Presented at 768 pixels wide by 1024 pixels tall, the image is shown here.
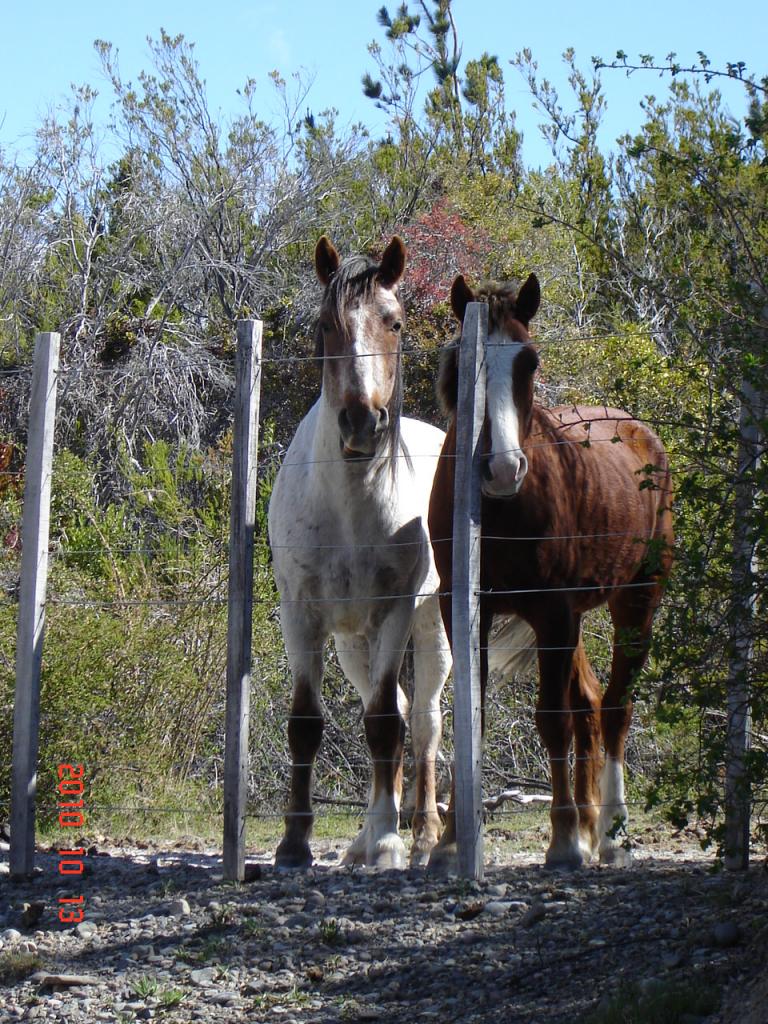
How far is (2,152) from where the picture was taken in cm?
1611

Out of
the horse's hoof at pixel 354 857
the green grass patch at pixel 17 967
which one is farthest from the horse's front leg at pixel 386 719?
the green grass patch at pixel 17 967

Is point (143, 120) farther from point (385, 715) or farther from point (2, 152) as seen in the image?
point (385, 715)

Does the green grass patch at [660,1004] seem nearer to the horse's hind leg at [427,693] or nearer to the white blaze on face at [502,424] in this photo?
the white blaze on face at [502,424]

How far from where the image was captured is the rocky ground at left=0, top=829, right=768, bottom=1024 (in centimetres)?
367

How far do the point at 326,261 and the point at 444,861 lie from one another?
9.03 feet

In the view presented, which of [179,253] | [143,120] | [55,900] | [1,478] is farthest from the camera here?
[143,120]

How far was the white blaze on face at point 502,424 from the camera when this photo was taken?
512cm

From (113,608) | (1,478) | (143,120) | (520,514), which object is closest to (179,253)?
(143,120)

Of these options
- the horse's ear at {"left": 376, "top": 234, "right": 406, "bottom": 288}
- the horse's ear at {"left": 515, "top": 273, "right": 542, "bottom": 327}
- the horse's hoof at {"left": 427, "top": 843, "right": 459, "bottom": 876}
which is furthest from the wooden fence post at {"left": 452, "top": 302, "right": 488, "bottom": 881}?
the horse's ear at {"left": 376, "top": 234, "right": 406, "bottom": 288}

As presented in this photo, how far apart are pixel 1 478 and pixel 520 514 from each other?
6383 mm

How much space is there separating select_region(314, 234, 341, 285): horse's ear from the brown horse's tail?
194 centimetres

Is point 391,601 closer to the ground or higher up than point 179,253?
closer to the ground

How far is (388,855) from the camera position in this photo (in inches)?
219

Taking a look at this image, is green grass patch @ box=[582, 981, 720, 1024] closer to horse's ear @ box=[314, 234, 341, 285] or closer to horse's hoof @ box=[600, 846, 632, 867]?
horse's hoof @ box=[600, 846, 632, 867]
